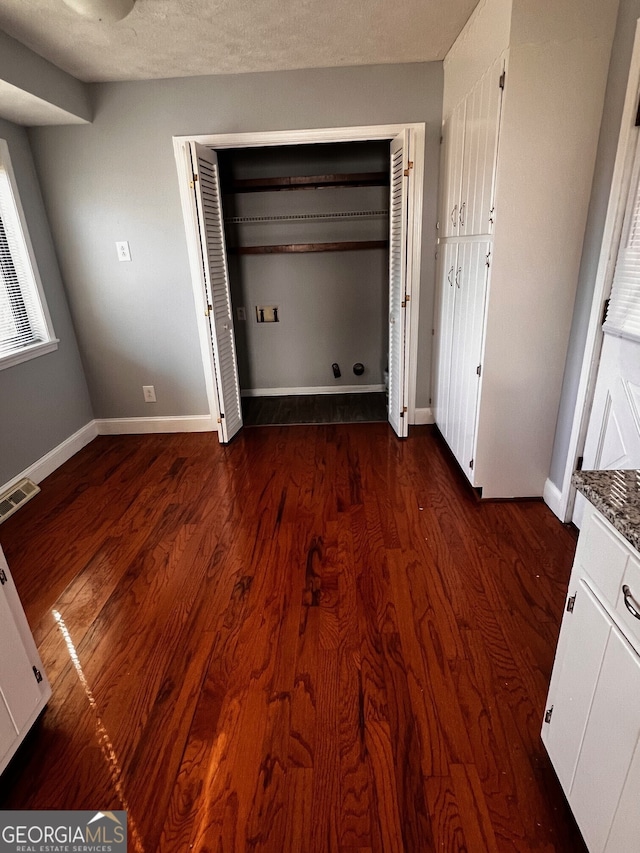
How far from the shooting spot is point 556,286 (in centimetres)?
217

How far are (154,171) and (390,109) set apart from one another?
166 centimetres

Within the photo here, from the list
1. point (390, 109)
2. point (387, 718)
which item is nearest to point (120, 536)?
point (387, 718)

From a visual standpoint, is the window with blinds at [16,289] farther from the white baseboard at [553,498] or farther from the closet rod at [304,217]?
the white baseboard at [553,498]

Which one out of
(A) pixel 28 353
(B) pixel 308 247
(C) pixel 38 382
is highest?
(B) pixel 308 247

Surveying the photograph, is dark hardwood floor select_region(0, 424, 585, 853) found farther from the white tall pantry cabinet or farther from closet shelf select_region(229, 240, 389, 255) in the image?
closet shelf select_region(229, 240, 389, 255)

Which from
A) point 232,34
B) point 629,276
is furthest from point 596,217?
point 232,34

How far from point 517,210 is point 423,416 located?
6.00 feet

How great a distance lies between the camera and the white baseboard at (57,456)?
296 centimetres

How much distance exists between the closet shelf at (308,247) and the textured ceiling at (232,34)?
1347 mm

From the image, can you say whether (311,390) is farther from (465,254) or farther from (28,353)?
(28,353)

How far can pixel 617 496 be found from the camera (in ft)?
3.12

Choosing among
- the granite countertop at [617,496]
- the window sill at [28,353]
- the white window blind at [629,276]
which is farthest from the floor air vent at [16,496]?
the white window blind at [629,276]

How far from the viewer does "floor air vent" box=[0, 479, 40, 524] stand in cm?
269

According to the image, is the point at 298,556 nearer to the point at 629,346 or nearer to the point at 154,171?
the point at 629,346
